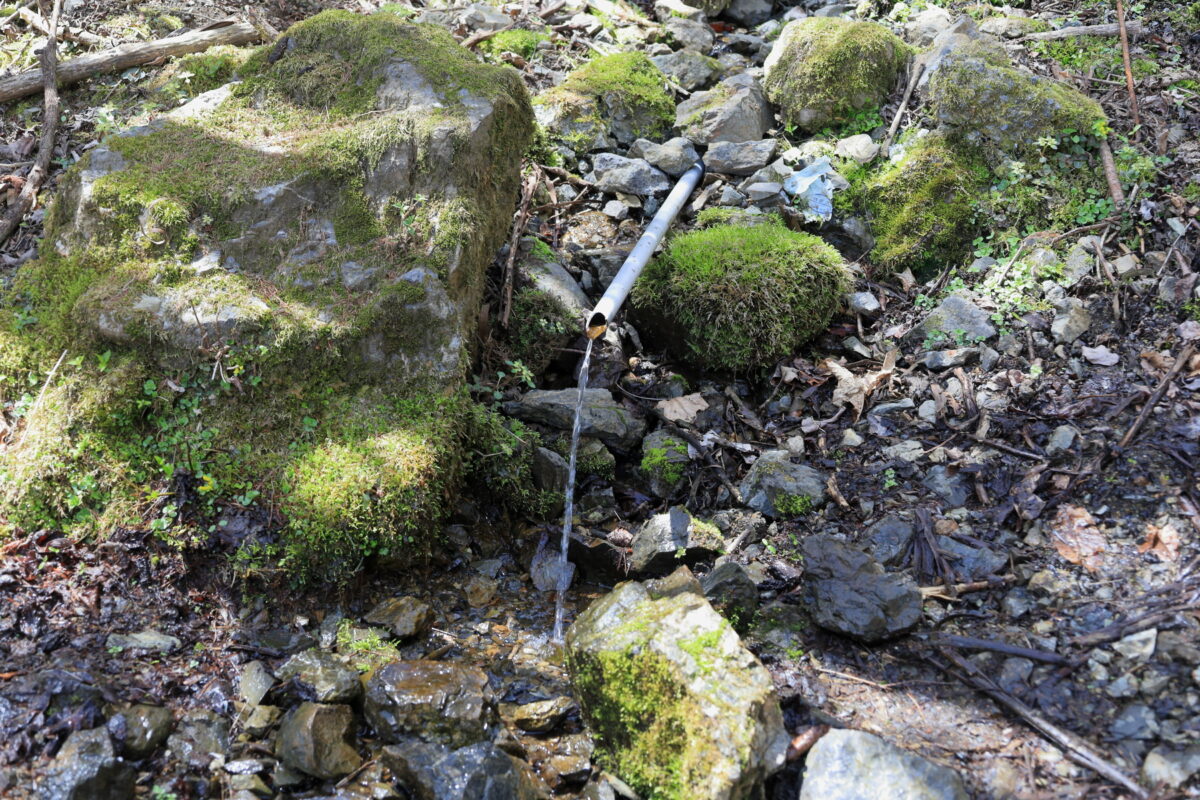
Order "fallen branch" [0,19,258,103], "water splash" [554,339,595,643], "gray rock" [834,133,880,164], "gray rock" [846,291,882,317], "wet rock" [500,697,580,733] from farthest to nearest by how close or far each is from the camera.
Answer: "gray rock" [834,133,880,164]
"fallen branch" [0,19,258,103]
"gray rock" [846,291,882,317]
"water splash" [554,339,595,643]
"wet rock" [500,697,580,733]

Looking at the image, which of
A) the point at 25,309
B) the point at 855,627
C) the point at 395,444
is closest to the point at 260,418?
the point at 395,444

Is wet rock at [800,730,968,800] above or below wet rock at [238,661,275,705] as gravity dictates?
above

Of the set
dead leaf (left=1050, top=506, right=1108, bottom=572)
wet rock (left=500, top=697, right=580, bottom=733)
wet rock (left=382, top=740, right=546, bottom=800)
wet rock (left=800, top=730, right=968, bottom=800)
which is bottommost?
wet rock (left=500, top=697, right=580, bottom=733)

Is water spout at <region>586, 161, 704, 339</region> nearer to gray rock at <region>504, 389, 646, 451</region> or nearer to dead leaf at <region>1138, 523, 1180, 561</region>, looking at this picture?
gray rock at <region>504, 389, 646, 451</region>

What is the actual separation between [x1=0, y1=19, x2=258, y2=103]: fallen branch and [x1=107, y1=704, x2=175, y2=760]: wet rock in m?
5.57

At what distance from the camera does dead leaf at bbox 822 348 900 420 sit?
5.21 meters

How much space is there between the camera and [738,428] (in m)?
5.33

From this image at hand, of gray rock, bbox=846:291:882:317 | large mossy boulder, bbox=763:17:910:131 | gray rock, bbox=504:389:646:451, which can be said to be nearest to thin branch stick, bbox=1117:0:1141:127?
large mossy boulder, bbox=763:17:910:131

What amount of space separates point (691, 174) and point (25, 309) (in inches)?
192

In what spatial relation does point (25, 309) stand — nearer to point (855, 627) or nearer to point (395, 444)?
point (395, 444)

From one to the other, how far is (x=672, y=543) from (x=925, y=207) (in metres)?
3.57

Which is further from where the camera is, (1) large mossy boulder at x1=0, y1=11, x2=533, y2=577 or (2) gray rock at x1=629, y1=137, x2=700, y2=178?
(2) gray rock at x1=629, y1=137, x2=700, y2=178

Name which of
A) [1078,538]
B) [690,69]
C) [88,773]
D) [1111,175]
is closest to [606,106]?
[690,69]

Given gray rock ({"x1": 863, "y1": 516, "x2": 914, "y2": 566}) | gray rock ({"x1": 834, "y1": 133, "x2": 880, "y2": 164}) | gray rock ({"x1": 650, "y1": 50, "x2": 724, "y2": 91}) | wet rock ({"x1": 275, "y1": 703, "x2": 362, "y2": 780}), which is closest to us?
wet rock ({"x1": 275, "y1": 703, "x2": 362, "y2": 780})
